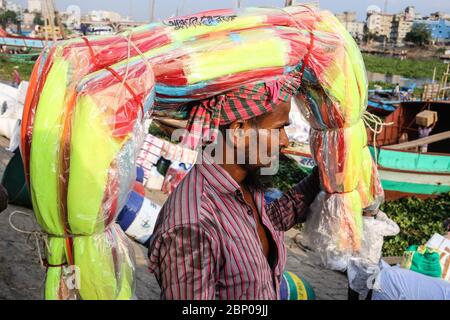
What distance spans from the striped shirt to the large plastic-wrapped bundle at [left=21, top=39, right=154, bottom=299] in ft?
0.50

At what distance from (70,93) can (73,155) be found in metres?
0.17

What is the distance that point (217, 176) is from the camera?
56.3 inches

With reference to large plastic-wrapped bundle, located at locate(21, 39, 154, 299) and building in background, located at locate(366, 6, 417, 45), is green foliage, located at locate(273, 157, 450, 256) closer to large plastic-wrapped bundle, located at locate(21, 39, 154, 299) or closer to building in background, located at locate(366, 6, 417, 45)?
large plastic-wrapped bundle, located at locate(21, 39, 154, 299)

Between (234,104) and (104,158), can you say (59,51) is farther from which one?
(234,104)

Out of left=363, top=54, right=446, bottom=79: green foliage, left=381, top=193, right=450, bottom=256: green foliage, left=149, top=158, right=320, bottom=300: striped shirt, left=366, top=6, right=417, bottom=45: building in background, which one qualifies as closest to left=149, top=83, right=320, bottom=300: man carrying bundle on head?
left=149, top=158, right=320, bottom=300: striped shirt

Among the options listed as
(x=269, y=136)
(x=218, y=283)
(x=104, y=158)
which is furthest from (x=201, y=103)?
(x=218, y=283)

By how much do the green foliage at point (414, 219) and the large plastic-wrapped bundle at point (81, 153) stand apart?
16.1ft

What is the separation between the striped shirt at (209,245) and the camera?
128 cm

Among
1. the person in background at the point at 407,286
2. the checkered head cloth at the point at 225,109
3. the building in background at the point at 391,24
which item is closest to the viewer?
the checkered head cloth at the point at 225,109

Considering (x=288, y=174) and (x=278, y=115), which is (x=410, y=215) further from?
(x=278, y=115)

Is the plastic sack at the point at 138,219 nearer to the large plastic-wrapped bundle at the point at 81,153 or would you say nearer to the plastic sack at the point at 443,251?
the plastic sack at the point at 443,251

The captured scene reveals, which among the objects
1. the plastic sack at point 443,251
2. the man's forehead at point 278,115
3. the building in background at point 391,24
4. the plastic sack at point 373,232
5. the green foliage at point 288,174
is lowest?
the building in background at point 391,24

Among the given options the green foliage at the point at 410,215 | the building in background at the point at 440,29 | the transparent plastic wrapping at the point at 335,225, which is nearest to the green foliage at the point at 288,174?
the green foliage at the point at 410,215

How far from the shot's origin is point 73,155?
1190 mm
